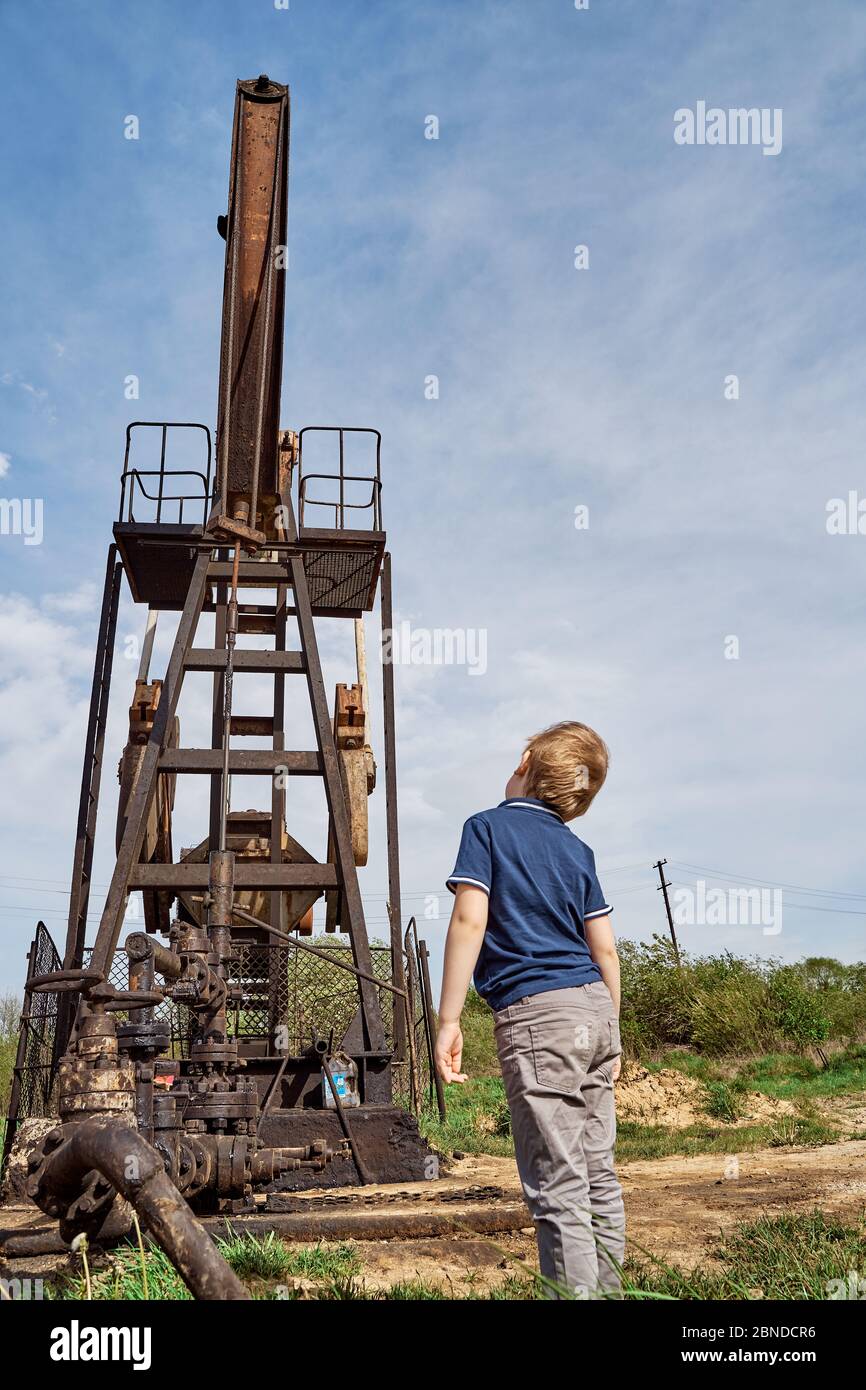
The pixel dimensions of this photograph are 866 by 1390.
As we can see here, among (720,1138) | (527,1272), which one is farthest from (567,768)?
(720,1138)

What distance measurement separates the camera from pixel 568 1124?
2480 millimetres

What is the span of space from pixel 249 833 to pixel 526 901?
7784mm

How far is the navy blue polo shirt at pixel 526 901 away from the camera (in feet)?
8.68

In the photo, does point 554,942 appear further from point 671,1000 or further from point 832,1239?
point 671,1000

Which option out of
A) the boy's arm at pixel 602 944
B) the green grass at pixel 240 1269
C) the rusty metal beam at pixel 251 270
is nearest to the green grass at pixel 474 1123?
the green grass at pixel 240 1269

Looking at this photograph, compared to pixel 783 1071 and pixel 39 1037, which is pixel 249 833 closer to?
pixel 39 1037

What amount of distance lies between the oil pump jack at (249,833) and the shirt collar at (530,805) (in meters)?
1.35

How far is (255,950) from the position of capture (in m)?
9.07

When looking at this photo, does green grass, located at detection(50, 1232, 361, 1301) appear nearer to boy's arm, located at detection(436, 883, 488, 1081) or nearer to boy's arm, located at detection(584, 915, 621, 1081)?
boy's arm, located at detection(436, 883, 488, 1081)

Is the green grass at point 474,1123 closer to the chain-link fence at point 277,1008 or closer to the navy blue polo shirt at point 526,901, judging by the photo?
the chain-link fence at point 277,1008

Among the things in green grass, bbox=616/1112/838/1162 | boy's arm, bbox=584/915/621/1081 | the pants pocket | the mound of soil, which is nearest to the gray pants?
the pants pocket

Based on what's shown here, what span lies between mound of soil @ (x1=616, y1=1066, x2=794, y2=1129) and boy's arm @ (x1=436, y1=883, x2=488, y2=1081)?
418 inches
